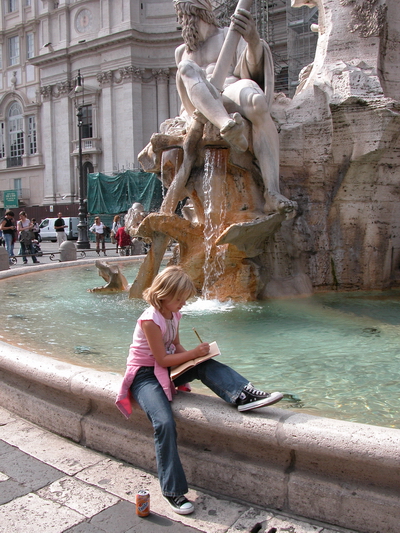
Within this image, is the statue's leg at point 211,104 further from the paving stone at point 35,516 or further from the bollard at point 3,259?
the bollard at point 3,259

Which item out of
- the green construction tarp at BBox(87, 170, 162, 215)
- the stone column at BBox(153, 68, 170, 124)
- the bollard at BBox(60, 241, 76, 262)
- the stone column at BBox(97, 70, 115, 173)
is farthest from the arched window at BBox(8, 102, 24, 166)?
the bollard at BBox(60, 241, 76, 262)

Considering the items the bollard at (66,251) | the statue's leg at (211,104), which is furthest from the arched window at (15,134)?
the statue's leg at (211,104)

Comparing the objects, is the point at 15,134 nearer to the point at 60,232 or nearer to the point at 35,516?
the point at 60,232

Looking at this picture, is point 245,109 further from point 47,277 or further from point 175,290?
point 47,277

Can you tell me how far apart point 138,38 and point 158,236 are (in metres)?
35.6

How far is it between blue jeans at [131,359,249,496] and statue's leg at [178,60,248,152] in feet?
11.5

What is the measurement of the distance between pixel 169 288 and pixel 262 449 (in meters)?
0.83

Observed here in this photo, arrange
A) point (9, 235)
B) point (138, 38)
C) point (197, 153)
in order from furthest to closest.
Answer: point (138, 38)
point (9, 235)
point (197, 153)

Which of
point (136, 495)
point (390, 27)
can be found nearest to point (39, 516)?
point (136, 495)

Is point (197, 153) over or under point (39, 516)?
over

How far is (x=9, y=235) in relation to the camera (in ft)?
48.4

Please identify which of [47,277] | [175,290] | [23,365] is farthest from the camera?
[47,277]

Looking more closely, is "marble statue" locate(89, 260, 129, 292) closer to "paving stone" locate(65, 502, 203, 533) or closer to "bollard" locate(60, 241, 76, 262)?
"paving stone" locate(65, 502, 203, 533)

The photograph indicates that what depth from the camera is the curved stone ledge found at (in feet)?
6.95
